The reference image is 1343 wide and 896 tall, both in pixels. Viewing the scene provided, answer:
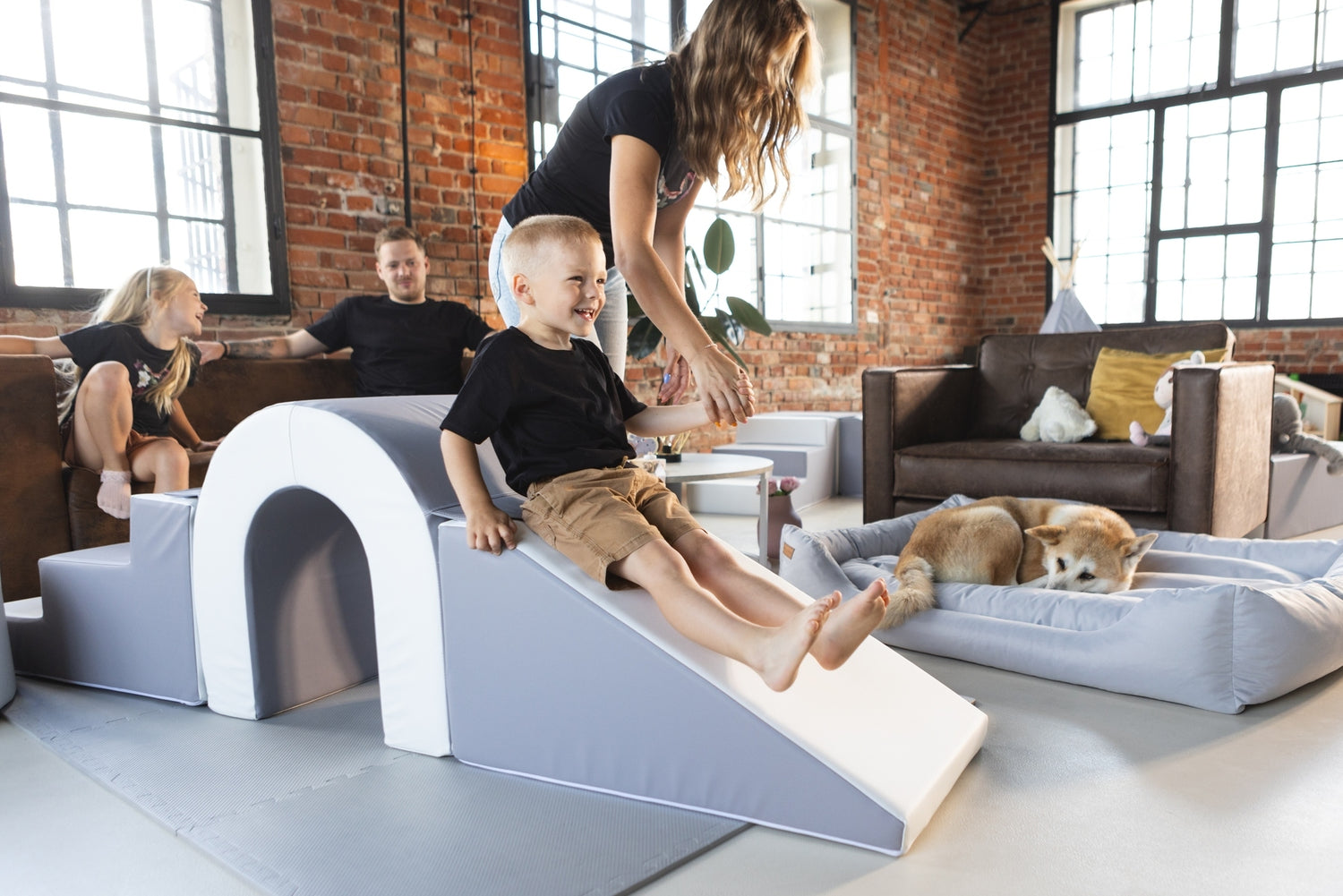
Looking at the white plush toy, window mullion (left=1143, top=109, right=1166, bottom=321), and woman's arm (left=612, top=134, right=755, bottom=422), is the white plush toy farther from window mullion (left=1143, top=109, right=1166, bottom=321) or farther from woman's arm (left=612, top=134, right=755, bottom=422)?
window mullion (left=1143, top=109, right=1166, bottom=321)

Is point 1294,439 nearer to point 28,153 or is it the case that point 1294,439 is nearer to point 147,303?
point 147,303

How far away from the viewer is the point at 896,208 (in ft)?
23.8

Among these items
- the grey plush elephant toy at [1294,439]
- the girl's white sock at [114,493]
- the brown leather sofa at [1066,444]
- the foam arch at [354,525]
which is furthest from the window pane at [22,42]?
the grey plush elephant toy at [1294,439]

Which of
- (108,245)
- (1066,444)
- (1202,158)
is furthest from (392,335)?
(1202,158)

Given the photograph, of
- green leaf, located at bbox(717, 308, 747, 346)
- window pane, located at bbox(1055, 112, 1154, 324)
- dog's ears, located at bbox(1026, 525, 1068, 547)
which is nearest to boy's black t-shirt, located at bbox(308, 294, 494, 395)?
green leaf, located at bbox(717, 308, 747, 346)

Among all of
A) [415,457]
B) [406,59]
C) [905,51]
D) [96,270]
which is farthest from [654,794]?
[905,51]

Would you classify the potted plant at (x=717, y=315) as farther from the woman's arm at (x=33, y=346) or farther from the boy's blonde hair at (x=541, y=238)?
the boy's blonde hair at (x=541, y=238)

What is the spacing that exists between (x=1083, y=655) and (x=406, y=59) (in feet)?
12.4

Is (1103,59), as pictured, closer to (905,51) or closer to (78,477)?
(905,51)

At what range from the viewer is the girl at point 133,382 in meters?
2.88

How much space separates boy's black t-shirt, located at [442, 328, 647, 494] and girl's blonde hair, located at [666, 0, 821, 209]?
17.6 inches

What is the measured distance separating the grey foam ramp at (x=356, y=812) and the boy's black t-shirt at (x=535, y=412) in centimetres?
56

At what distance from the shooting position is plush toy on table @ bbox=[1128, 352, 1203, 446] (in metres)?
3.42

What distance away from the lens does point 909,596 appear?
7.68 feet
